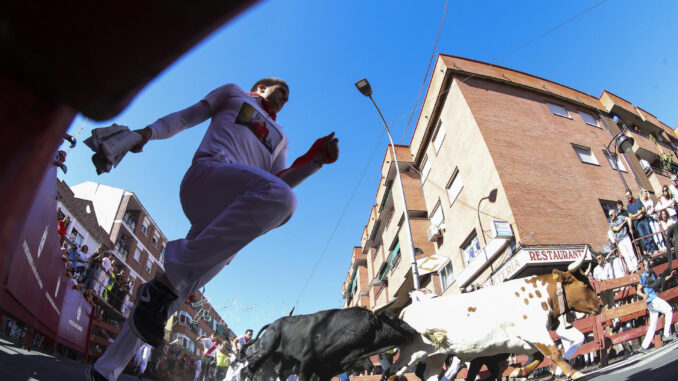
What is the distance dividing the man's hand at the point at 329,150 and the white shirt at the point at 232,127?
371mm

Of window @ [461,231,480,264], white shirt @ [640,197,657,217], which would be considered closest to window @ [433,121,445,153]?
window @ [461,231,480,264]

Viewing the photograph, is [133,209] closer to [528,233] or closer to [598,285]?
[528,233]

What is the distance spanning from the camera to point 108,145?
4.61 feet

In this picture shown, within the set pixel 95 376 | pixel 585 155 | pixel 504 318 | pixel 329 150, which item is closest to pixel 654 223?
pixel 504 318

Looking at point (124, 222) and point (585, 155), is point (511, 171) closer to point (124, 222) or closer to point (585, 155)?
point (585, 155)

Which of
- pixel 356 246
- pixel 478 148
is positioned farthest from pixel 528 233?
pixel 356 246

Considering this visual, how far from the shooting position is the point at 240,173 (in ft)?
5.99

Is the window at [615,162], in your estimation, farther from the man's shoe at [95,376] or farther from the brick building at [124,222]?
the brick building at [124,222]

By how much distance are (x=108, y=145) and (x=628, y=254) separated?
35.5 feet

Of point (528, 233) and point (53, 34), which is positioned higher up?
point (528, 233)

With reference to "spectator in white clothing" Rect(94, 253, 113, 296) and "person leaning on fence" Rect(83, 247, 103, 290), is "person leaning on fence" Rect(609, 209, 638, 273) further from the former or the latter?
"spectator in white clothing" Rect(94, 253, 113, 296)

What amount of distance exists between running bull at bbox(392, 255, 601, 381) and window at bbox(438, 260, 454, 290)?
12.6 m

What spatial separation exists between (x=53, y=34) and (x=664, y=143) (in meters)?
34.7

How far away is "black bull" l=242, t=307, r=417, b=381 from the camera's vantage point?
3.69 m
